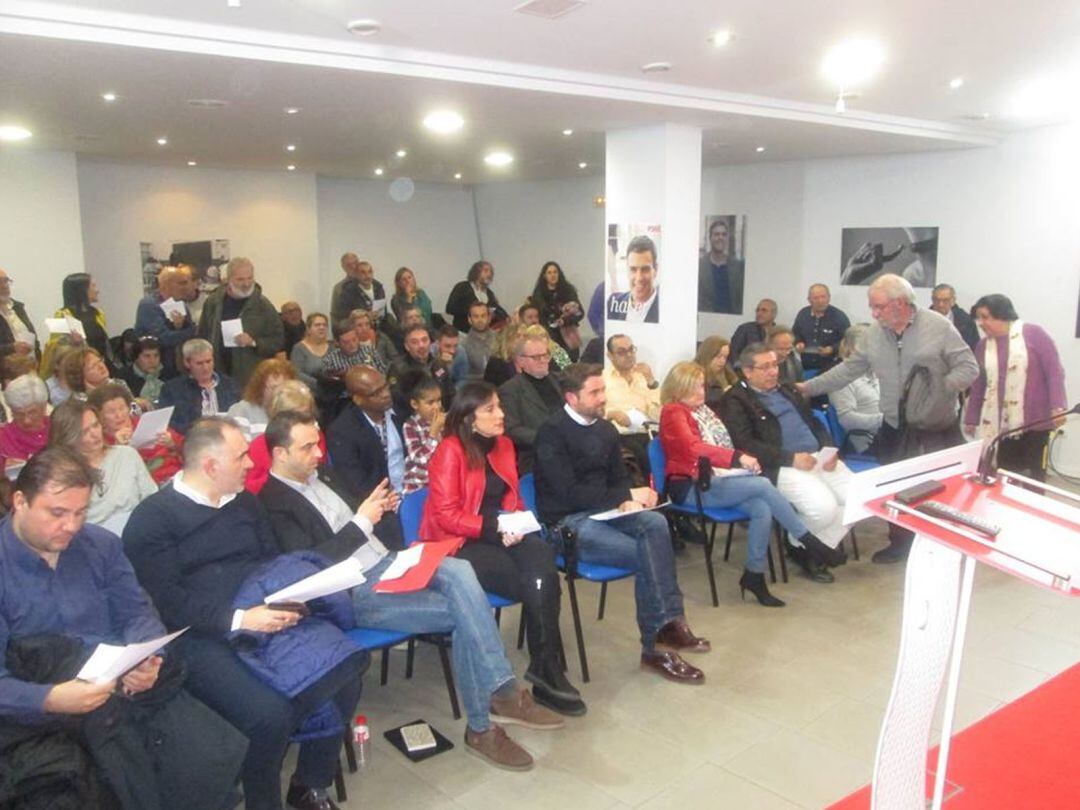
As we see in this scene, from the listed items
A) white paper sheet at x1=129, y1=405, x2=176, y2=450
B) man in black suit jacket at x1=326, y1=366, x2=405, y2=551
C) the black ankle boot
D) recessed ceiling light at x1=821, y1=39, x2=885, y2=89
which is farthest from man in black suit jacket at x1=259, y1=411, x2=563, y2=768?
recessed ceiling light at x1=821, y1=39, x2=885, y2=89

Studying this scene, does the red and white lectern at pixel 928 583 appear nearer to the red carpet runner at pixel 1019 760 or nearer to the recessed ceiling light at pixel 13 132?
the red carpet runner at pixel 1019 760

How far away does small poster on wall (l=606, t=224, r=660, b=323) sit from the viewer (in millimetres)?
6621

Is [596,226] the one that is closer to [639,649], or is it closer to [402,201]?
[402,201]

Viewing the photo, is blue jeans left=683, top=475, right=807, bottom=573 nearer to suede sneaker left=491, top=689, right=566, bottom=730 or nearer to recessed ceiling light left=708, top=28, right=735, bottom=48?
suede sneaker left=491, top=689, right=566, bottom=730

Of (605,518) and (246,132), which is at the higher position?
(246,132)

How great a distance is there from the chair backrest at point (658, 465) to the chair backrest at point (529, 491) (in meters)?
0.85

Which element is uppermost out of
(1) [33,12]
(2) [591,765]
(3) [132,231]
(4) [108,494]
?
(1) [33,12]

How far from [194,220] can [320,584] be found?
9454mm

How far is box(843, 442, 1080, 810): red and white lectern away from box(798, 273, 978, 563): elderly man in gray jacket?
3143mm

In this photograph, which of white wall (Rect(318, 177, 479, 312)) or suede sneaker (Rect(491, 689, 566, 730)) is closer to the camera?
suede sneaker (Rect(491, 689, 566, 730))

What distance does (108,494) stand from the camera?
140 inches

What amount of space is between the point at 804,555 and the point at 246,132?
5406 mm

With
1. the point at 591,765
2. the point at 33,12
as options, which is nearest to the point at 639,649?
the point at 591,765

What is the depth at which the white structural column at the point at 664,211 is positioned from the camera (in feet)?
21.4
